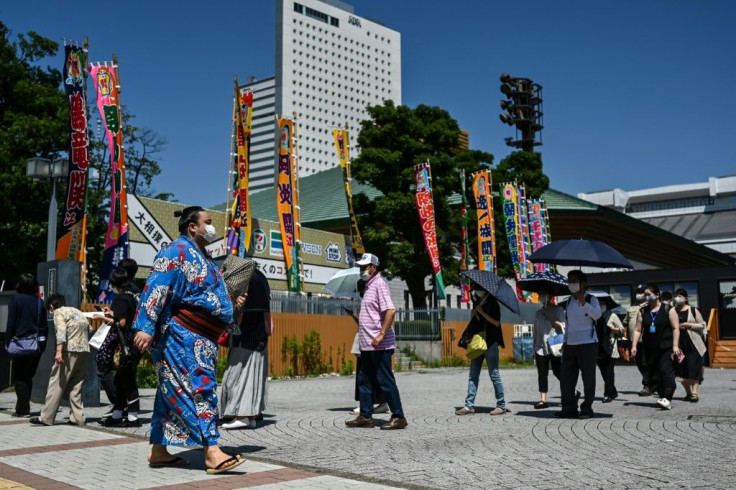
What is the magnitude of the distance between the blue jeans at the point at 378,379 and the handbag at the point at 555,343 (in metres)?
3.16

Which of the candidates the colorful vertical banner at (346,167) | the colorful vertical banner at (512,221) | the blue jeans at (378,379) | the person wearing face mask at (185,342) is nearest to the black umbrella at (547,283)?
the blue jeans at (378,379)

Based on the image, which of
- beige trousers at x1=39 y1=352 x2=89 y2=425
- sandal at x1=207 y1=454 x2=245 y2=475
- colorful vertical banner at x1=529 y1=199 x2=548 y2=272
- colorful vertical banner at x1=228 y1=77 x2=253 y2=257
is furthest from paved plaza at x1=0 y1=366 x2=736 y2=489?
colorful vertical banner at x1=529 y1=199 x2=548 y2=272

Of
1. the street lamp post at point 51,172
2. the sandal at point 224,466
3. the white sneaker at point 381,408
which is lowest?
the sandal at point 224,466

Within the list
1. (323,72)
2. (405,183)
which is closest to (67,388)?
(405,183)

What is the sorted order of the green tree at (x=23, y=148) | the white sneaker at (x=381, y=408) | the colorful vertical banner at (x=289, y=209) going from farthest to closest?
the green tree at (x=23, y=148), the colorful vertical banner at (x=289, y=209), the white sneaker at (x=381, y=408)

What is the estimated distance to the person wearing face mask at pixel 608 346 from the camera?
12.2 m

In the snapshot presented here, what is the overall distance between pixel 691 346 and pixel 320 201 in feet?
108

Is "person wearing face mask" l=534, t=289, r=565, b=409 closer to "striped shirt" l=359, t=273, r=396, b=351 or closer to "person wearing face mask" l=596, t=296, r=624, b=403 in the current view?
"person wearing face mask" l=596, t=296, r=624, b=403

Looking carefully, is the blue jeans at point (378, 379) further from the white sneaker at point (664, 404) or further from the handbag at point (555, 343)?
the white sneaker at point (664, 404)

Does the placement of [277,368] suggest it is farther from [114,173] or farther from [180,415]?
[180,415]

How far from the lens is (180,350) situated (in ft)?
19.5

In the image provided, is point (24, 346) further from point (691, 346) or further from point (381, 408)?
point (691, 346)

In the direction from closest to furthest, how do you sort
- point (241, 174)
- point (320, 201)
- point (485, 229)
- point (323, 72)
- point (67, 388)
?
point (67, 388) → point (241, 174) → point (485, 229) → point (320, 201) → point (323, 72)

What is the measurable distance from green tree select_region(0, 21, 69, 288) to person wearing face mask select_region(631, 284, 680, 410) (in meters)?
21.4
